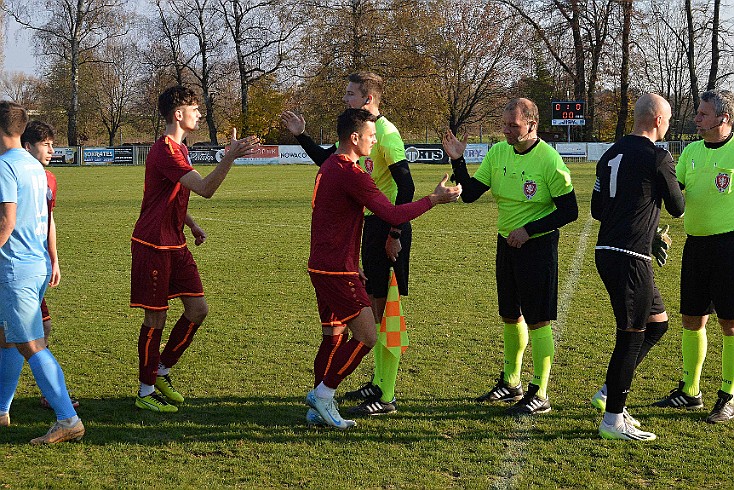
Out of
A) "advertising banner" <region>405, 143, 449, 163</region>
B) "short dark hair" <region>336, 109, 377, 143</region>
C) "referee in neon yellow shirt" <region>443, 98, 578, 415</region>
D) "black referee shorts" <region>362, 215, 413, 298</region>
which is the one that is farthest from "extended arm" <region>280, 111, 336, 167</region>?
"advertising banner" <region>405, 143, 449, 163</region>

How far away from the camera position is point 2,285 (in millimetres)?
4793

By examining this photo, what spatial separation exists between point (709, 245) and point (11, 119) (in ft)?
15.4

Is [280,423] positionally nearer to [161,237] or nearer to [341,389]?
[341,389]

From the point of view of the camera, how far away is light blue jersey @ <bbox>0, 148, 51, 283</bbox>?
4.74m

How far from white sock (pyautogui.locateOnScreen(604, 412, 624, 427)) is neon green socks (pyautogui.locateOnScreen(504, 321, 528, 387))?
979 mm

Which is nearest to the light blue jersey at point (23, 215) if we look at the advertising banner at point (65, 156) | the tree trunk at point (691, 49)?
the advertising banner at point (65, 156)

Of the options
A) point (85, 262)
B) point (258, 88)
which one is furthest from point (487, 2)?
point (85, 262)

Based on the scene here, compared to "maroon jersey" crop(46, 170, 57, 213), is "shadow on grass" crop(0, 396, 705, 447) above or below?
below

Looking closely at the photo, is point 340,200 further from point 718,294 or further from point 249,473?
point 718,294

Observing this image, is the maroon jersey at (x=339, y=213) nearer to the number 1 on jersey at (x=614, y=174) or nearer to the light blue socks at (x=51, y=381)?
the number 1 on jersey at (x=614, y=174)

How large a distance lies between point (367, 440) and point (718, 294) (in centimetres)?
263

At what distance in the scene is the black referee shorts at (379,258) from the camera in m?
5.86

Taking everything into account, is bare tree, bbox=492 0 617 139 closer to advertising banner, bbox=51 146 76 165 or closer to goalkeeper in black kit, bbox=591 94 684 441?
advertising banner, bbox=51 146 76 165

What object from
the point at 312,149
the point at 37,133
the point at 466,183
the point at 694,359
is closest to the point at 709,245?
the point at 694,359
